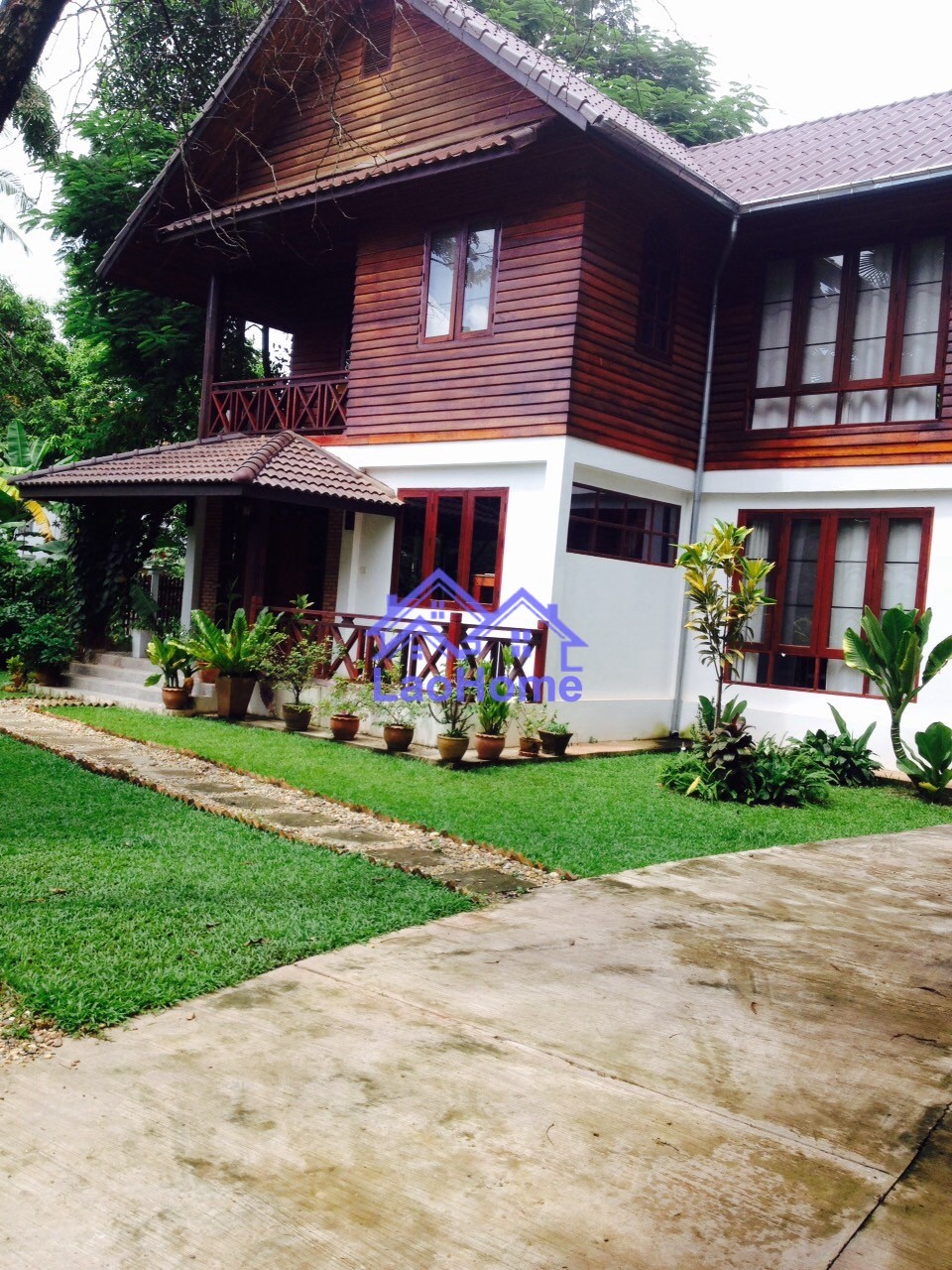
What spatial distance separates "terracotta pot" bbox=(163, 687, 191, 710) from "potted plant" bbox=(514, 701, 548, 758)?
398 cm

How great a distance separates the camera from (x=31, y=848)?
20.1 feet

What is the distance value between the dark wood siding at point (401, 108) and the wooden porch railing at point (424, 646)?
5.37 m

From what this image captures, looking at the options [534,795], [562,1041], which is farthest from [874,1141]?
[534,795]

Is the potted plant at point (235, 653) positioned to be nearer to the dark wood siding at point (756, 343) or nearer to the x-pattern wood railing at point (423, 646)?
the x-pattern wood railing at point (423, 646)

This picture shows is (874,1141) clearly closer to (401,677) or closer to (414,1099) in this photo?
(414,1099)

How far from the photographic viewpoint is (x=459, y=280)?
13.2 meters

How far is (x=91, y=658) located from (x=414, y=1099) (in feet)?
41.4

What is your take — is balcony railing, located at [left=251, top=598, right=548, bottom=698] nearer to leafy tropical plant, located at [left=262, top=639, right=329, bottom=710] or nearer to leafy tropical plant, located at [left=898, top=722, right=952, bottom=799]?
leafy tropical plant, located at [left=262, top=639, right=329, bottom=710]

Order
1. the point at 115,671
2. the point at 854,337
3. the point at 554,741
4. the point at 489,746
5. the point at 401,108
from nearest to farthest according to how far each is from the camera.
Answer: the point at 489,746, the point at 554,741, the point at 854,337, the point at 401,108, the point at 115,671

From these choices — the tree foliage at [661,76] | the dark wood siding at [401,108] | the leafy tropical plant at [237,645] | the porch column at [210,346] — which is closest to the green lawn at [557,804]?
the leafy tropical plant at [237,645]

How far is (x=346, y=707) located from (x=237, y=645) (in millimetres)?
1886

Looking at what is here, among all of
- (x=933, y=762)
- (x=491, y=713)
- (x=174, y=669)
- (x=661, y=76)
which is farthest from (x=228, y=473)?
(x=661, y=76)

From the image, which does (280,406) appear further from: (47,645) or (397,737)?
(397,737)

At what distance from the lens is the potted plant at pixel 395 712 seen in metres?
10.9
